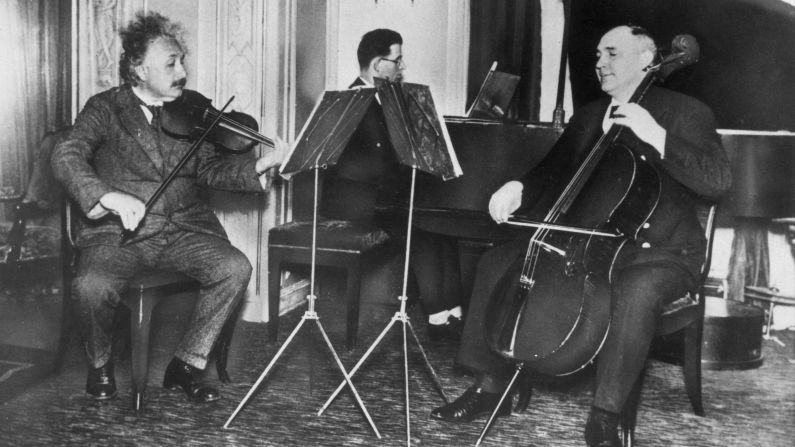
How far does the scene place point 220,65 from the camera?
3717 mm

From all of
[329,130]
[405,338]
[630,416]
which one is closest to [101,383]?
[405,338]

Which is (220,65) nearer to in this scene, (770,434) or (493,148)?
(493,148)

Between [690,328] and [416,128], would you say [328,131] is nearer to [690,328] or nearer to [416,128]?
[416,128]

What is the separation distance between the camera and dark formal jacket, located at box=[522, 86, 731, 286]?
7.98 feet

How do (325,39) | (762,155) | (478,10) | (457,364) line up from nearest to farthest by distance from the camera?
(457,364) → (762,155) → (325,39) → (478,10)

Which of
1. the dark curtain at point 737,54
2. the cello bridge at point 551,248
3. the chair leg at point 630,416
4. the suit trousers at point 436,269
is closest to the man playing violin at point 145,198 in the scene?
the suit trousers at point 436,269

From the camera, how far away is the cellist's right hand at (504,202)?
2.59 metres

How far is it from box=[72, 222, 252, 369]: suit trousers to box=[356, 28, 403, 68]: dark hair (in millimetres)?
1442

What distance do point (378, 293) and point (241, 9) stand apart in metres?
1.69

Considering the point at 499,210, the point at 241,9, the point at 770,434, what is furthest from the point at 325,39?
the point at 770,434

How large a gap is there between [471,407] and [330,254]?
3.71ft

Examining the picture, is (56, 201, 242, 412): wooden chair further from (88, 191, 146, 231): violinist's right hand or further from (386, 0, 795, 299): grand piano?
(386, 0, 795, 299): grand piano

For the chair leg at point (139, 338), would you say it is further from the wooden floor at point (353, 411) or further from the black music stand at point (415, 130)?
the black music stand at point (415, 130)

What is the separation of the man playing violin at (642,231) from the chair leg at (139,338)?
1.02 m
